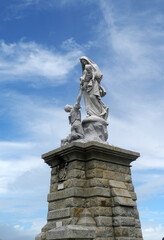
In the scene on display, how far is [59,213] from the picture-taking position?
7.67 metres

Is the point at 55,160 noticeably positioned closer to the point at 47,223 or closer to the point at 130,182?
the point at 47,223

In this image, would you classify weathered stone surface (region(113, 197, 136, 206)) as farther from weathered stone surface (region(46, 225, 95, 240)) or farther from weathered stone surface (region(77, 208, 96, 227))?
weathered stone surface (region(46, 225, 95, 240))

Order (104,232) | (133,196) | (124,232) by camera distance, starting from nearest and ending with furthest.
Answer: (104,232) < (124,232) < (133,196)

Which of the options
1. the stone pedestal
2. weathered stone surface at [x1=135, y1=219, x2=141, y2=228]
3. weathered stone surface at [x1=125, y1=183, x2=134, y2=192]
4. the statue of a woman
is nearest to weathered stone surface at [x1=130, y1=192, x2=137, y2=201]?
the stone pedestal

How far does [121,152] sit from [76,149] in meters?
1.55

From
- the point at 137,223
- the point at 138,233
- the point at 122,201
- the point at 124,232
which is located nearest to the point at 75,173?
the point at 122,201

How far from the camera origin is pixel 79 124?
875cm

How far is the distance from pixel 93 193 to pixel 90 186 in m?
0.25

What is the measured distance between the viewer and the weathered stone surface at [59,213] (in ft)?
24.3

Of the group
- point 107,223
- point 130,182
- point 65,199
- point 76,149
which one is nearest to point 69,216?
point 65,199

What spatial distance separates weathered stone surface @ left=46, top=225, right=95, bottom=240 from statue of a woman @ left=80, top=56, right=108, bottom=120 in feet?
13.3

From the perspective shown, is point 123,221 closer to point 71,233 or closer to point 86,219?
point 86,219

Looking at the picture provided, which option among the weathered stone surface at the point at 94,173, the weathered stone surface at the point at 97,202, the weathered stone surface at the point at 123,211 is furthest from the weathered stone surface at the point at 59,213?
the weathered stone surface at the point at 123,211

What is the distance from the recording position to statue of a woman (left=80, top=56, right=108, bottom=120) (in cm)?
947
